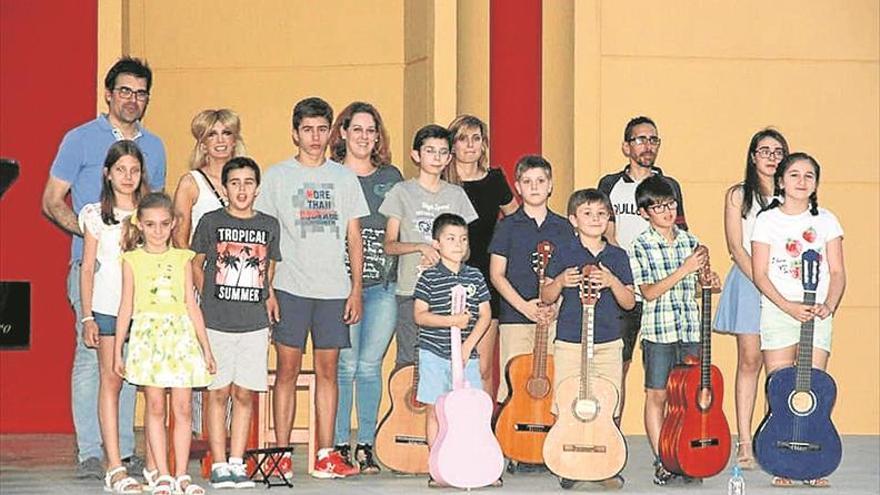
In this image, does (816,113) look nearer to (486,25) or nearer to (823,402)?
(486,25)

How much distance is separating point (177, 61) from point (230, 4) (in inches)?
16.7

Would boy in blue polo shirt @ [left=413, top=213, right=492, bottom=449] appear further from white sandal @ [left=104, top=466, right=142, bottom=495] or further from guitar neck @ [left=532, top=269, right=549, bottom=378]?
white sandal @ [left=104, top=466, right=142, bottom=495]

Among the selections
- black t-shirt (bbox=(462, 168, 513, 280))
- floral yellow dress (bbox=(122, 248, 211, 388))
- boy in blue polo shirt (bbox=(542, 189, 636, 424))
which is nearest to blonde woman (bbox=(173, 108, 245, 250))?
floral yellow dress (bbox=(122, 248, 211, 388))

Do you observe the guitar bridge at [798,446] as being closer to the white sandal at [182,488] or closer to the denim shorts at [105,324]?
the white sandal at [182,488]

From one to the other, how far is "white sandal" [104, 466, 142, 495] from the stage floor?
6 centimetres

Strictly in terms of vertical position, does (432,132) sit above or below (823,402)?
above

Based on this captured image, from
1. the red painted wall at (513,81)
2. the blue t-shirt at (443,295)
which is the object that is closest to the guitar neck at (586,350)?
the blue t-shirt at (443,295)

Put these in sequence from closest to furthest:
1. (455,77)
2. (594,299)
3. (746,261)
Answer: (594,299)
(746,261)
(455,77)

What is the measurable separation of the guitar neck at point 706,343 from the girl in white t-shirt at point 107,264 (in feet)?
7.64

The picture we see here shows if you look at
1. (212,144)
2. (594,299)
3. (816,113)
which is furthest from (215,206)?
(816,113)

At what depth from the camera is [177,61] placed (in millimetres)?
10492

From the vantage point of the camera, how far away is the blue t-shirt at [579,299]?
25.8ft

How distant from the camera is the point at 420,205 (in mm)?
8234

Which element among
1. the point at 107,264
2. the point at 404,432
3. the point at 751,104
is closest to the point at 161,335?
the point at 107,264
